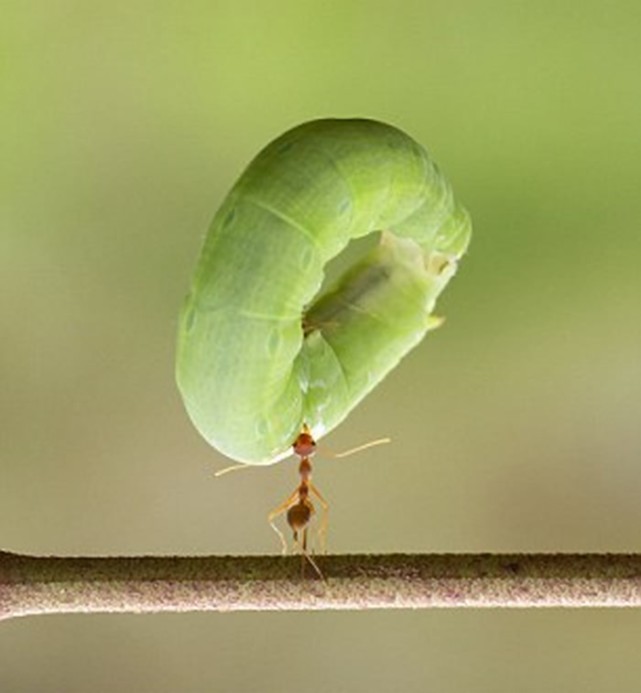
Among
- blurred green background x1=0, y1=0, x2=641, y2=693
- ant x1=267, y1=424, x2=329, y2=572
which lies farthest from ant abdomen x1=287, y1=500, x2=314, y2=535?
blurred green background x1=0, y1=0, x2=641, y2=693

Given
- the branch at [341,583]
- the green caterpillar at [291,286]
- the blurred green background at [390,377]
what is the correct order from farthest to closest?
1. the blurred green background at [390,377]
2. the green caterpillar at [291,286]
3. the branch at [341,583]

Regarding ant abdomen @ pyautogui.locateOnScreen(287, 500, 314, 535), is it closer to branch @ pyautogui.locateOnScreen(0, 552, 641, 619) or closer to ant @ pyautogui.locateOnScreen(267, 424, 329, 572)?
ant @ pyautogui.locateOnScreen(267, 424, 329, 572)

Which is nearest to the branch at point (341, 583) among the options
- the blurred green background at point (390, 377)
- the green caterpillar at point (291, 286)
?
the green caterpillar at point (291, 286)

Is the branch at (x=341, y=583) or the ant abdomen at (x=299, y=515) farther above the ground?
the branch at (x=341, y=583)

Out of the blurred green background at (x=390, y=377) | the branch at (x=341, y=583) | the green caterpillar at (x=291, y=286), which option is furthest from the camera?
the blurred green background at (x=390, y=377)

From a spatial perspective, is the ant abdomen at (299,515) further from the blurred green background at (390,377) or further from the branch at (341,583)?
the blurred green background at (390,377)

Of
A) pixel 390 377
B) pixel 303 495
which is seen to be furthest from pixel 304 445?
pixel 390 377
